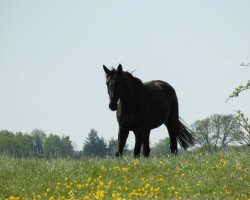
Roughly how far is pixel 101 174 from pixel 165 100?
Result: 5.40 m

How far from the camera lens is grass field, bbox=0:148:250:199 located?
34.8 ft

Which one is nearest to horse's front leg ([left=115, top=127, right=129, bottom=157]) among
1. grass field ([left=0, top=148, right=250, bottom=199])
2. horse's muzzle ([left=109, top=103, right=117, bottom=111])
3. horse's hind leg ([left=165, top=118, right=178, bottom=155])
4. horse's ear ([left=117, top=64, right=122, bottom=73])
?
horse's muzzle ([left=109, top=103, right=117, bottom=111])

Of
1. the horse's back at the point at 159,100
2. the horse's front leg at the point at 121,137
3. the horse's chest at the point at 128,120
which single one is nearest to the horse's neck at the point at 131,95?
the horse's chest at the point at 128,120

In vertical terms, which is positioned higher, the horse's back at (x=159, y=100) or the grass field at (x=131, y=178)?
the horse's back at (x=159, y=100)

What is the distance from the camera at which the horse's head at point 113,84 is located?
14.4 m

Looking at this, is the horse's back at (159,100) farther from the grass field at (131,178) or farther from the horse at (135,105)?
the grass field at (131,178)

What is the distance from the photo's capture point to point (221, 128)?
234ft

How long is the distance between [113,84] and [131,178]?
129 inches

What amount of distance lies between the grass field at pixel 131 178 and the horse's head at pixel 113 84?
5.44 feet

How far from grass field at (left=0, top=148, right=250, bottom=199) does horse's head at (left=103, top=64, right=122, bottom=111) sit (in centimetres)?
166

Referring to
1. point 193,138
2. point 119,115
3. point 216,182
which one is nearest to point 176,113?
point 193,138

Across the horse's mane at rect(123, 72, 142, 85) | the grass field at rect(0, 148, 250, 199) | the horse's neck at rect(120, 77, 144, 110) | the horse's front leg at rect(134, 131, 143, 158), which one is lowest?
the grass field at rect(0, 148, 250, 199)

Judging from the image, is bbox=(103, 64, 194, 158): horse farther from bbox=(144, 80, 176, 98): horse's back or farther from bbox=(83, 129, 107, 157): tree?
bbox=(83, 129, 107, 157): tree

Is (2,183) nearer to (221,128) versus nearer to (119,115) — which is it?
(119,115)
